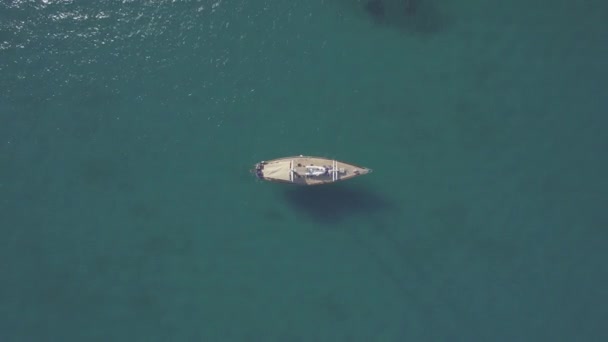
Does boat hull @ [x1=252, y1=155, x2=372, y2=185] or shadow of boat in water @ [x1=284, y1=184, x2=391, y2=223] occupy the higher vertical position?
boat hull @ [x1=252, y1=155, x2=372, y2=185]

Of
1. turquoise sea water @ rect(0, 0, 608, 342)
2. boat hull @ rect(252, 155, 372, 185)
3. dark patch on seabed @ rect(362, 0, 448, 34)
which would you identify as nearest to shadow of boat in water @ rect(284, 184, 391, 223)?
turquoise sea water @ rect(0, 0, 608, 342)

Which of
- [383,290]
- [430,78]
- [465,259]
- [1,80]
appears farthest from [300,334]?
[1,80]

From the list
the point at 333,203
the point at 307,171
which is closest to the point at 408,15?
the point at 307,171

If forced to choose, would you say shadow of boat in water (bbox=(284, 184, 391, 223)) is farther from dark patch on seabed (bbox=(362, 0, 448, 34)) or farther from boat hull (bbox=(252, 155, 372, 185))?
dark patch on seabed (bbox=(362, 0, 448, 34))

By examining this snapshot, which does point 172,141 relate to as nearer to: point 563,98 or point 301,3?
point 301,3

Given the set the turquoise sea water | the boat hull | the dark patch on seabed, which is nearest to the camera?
the boat hull

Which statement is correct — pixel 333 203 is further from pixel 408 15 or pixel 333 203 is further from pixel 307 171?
pixel 408 15
